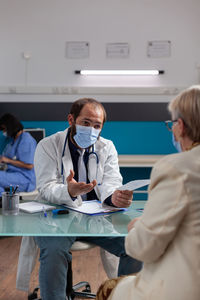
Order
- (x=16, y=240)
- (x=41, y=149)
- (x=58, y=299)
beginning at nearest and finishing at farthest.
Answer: (x=58, y=299) < (x=41, y=149) < (x=16, y=240)

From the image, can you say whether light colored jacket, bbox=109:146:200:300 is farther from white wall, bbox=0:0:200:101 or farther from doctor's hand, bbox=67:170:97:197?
white wall, bbox=0:0:200:101

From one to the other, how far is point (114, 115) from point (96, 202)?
2.66 meters

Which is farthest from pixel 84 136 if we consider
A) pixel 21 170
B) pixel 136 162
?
pixel 136 162

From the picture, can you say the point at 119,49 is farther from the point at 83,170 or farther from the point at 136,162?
the point at 83,170

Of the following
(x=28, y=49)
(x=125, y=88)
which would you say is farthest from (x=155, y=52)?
(x=28, y=49)

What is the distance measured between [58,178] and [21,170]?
1.65 metres

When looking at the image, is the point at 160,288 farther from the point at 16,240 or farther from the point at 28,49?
the point at 28,49

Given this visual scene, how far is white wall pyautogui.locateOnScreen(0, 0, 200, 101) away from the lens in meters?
4.46

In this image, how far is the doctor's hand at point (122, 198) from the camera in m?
1.74

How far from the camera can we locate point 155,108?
4.45 metres

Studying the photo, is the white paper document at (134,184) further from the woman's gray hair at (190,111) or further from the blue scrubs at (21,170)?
the blue scrubs at (21,170)

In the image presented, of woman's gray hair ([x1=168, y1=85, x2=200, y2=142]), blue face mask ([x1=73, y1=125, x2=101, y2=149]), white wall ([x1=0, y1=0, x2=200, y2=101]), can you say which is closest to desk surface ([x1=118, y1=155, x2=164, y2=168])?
white wall ([x1=0, y1=0, x2=200, y2=101])

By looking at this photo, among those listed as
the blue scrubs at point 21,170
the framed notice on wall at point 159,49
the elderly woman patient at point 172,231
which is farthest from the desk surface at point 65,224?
the framed notice on wall at point 159,49

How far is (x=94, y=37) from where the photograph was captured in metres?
4.51
